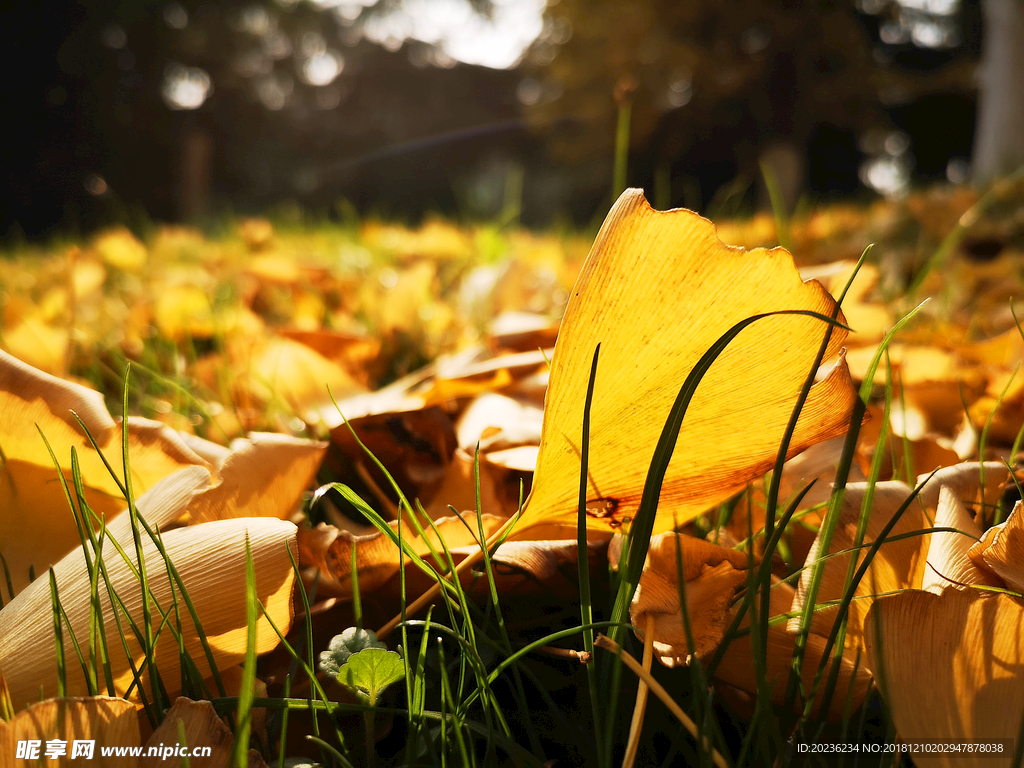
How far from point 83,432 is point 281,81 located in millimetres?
17329

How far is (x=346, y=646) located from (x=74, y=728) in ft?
0.32

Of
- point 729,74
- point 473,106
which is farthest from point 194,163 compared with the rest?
point 729,74

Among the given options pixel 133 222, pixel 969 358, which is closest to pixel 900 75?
pixel 133 222

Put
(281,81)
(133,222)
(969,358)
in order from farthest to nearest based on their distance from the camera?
(281,81), (133,222), (969,358)

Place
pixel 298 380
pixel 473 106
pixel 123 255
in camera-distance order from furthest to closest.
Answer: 1. pixel 473 106
2. pixel 123 255
3. pixel 298 380

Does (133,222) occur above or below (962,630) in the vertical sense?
above

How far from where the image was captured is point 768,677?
12.2 inches

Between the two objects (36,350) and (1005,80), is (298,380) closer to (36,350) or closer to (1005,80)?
(36,350)

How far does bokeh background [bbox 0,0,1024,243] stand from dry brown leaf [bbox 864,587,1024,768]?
765cm

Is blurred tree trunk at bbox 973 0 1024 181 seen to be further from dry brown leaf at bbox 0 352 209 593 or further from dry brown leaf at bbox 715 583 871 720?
dry brown leaf at bbox 0 352 209 593

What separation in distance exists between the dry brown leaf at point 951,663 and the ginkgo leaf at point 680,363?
8cm

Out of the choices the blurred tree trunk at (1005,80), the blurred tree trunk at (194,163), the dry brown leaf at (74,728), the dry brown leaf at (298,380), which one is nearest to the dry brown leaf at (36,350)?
the dry brown leaf at (298,380)

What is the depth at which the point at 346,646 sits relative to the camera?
30 centimetres

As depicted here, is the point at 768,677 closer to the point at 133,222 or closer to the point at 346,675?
the point at 346,675
